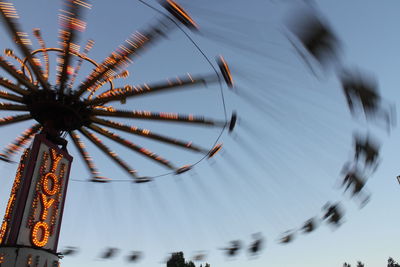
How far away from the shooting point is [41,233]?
12.8 m

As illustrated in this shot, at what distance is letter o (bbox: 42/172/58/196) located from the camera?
13414 millimetres

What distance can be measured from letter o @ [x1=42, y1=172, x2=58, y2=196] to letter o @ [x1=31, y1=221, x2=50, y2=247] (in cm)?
116

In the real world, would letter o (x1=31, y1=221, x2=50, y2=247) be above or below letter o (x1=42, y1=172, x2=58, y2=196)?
below

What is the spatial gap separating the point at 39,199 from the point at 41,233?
119 cm

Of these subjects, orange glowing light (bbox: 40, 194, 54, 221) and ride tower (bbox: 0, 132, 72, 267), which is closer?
ride tower (bbox: 0, 132, 72, 267)

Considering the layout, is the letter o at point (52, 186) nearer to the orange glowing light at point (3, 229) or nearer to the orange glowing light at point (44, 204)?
the orange glowing light at point (44, 204)

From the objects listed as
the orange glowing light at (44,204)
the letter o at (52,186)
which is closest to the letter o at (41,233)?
the orange glowing light at (44,204)

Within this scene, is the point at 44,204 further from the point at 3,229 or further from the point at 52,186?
the point at 3,229

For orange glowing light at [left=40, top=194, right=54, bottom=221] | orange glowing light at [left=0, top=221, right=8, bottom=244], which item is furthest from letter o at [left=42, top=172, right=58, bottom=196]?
orange glowing light at [left=0, top=221, right=8, bottom=244]

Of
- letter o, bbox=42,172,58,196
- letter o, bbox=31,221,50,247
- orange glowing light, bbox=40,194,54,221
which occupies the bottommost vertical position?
letter o, bbox=31,221,50,247

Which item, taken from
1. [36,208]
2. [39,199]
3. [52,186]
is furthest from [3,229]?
[52,186]

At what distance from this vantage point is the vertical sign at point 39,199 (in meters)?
12.2

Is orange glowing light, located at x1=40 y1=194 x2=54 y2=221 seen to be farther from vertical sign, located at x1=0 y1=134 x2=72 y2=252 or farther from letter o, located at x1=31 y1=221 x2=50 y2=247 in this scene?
letter o, located at x1=31 y1=221 x2=50 y2=247

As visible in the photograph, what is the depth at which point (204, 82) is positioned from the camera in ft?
43.7
